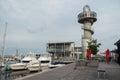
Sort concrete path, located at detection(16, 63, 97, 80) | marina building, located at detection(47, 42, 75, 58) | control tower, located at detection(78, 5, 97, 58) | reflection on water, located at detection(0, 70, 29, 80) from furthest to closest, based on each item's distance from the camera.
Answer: marina building, located at detection(47, 42, 75, 58) → control tower, located at detection(78, 5, 97, 58) → reflection on water, located at detection(0, 70, 29, 80) → concrete path, located at detection(16, 63, 97, 80)

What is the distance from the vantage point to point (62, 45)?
92.1 metres

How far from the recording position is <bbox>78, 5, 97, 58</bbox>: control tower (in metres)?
82.8

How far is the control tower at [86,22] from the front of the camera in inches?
3258

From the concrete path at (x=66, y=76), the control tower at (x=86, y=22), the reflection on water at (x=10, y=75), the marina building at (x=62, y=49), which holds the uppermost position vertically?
the control tower at (x=86, y=22)

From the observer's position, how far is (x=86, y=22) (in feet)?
286

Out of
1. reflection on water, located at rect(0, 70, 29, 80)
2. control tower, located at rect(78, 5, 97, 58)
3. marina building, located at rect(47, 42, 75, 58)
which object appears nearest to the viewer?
reflection on water, located at rect(0, 70, 29, 80)

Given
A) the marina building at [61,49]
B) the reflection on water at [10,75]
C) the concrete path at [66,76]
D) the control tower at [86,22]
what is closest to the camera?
the concrete path at [66,76]

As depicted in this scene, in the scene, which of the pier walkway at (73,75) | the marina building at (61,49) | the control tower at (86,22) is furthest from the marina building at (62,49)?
the pier walkway at (73,75)

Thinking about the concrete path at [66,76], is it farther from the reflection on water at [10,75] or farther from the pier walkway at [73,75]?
the reflection on water at [10,75]

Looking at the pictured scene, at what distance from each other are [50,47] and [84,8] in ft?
84.0

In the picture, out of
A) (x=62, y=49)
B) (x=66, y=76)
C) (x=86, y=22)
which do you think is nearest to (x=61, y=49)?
(x=62, y=49)

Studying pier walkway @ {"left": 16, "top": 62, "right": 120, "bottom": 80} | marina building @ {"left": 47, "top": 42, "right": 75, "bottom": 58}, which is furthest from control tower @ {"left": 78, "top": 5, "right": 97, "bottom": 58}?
pier walkway @ {"left": 16, "top": 62, "right": 120, "bottom": 80}

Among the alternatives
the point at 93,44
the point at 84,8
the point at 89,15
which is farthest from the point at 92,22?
the point at 93,44

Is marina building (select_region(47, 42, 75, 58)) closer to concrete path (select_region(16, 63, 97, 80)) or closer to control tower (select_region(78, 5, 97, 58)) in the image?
control tower (select_region(78, 5, 97, 58))
